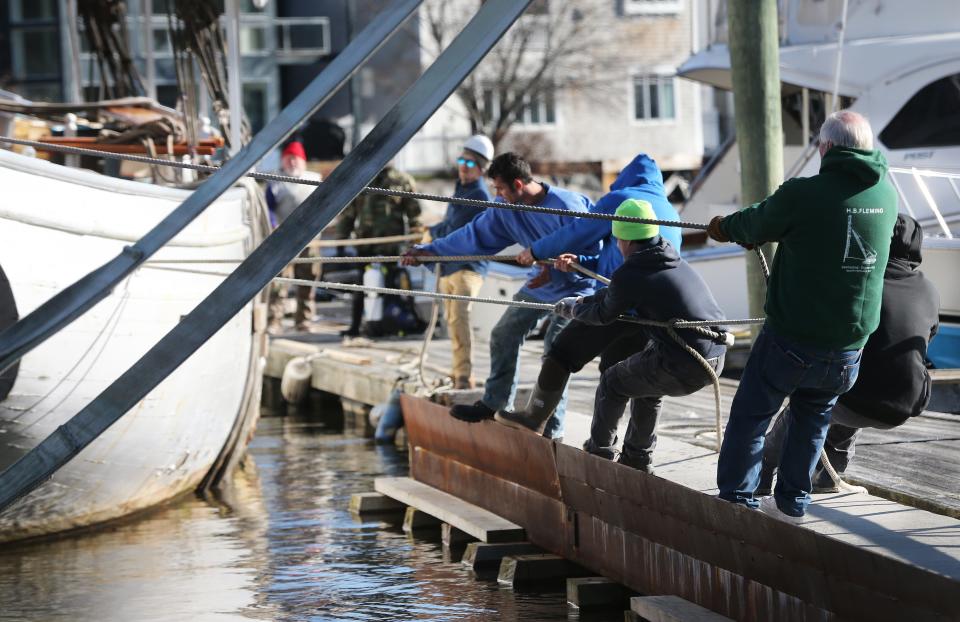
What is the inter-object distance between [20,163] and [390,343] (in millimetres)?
7689

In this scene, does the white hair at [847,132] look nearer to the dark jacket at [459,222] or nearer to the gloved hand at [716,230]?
the gloved hand at [716,230]

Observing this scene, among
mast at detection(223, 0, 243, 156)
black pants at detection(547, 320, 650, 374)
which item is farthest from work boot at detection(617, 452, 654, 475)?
mast at detection(223, 0, 243, 156)

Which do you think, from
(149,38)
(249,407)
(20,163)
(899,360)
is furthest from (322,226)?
(149,38)

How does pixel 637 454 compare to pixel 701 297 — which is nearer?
pixel 701 297

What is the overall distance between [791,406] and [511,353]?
2810mm

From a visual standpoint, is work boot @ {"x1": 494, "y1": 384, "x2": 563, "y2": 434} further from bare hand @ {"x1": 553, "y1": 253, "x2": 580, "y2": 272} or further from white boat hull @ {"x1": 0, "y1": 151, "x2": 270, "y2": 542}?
white boat hull @ {"x1": 0, "y1": 151, "x2": 270, "y2": 542}

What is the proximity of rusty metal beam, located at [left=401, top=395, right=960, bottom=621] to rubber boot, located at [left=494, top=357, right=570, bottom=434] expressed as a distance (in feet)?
0.27

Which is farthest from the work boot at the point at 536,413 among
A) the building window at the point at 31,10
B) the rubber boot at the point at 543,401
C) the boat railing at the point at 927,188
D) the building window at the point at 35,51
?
the building window at the point at 31,10

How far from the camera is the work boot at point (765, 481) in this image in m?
Result: 6.58

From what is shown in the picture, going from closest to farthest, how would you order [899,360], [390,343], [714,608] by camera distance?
[899,360]
[714,608]
[390,343]

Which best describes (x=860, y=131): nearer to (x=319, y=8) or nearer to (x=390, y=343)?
(x=390, y=343)

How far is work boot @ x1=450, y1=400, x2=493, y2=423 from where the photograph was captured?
870cm

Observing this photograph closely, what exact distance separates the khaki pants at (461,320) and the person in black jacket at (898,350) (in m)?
5.01

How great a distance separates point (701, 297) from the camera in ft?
22.7
